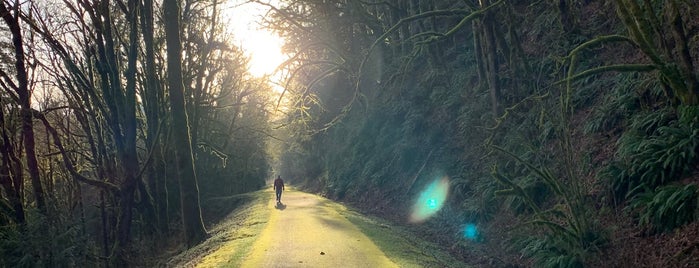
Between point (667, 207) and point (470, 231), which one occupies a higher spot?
point (667, 207)

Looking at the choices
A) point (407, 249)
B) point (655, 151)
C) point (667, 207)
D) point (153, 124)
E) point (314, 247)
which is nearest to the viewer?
point (667, 207)

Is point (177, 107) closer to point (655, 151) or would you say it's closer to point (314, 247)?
point (314, 247)

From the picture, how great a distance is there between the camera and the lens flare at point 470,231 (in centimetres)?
1270

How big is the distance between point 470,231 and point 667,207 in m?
6.43

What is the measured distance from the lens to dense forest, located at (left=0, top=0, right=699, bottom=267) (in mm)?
7973

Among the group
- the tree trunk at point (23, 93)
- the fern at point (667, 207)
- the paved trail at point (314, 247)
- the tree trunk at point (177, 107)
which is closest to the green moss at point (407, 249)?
the paved trail at point (314, 247)

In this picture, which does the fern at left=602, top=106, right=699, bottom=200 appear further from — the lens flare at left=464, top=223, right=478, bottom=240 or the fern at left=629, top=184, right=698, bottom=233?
the lens flare at left=464, top=223, right=478, bottom=240

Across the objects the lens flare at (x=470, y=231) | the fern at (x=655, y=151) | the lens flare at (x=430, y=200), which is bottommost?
the lens flare at (x=470, y=231)

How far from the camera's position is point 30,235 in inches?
567

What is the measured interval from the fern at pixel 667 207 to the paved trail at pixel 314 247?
4451mm

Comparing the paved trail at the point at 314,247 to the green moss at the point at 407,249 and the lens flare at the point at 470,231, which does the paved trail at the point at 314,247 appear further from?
the lens flare at the point at 470,231

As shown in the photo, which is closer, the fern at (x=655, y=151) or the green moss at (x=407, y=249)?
the fern at (x=655, y=151)

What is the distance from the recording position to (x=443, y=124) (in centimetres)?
2055

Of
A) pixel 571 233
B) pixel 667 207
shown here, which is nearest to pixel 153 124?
pixel 571 233
